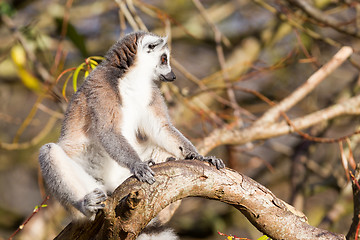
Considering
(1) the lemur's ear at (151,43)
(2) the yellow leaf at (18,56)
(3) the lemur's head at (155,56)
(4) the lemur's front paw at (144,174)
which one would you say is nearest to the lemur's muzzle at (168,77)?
(3) the lemur's head at (155,56)

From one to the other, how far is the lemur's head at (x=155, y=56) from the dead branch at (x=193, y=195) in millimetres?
1209

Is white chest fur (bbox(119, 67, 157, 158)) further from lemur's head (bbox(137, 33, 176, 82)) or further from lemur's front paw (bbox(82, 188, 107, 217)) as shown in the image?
lemur's front paw (bbox(82, 188, 107, 217))

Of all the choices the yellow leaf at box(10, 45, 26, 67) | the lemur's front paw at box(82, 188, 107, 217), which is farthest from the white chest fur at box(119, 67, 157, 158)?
the yellow leaf at box(10, 45, 26, 67)

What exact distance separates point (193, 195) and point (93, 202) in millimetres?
634

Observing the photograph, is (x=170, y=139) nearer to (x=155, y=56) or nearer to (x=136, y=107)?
(x=136, y=107)

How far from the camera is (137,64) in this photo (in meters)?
3.69

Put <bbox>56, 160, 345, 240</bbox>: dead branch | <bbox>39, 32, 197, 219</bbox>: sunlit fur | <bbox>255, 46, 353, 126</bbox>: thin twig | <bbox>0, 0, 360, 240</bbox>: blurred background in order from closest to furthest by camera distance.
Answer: <bbox>56, 160, 345, 240</bbox>: dead branch, <bbox>39, 32, 197, 219</bbox>: sunlit fur, <bbox>255, 46, 353, 126</bbox>: thin twig, <bbox>0, 0, 360, 240</bbox>: blurred background

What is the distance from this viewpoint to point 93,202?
9.34ft

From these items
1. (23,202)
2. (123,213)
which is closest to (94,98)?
(123,213)

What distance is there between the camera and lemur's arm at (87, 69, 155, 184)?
3.16 m

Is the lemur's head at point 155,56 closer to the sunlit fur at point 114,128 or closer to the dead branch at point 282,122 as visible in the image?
the sunlit fur at point 114,128

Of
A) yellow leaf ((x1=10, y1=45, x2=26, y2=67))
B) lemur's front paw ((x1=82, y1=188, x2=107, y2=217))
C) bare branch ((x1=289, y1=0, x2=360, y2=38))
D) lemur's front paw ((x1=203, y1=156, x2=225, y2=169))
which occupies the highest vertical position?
bare branch ((x1=289, y1=0, x2=360, y2=38))

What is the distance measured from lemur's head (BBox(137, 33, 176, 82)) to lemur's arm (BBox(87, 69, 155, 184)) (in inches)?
16.5

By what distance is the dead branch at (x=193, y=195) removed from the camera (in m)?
2.52
